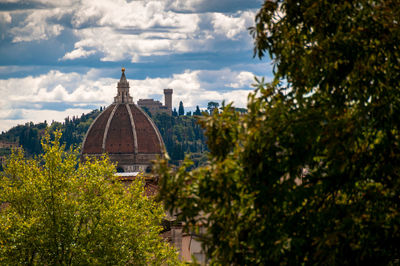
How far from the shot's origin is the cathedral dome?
18562 cm

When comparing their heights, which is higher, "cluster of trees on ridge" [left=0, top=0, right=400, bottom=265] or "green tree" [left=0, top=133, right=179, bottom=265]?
"cluster of trees on ridge" [left=0, top=0, right=400, bottom=265]

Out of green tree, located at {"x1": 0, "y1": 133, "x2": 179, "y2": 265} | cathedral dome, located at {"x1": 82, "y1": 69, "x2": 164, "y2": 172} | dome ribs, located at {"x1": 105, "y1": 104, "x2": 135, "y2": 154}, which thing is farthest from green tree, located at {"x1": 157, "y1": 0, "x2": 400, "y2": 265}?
dome ribs, located at {"x1": 105, "y1": 104, "x2": 135, "y2": 154}

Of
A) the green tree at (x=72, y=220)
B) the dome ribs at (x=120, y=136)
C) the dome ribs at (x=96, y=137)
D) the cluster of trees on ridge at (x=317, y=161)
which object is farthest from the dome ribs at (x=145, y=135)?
the cluster of trees on ridge at (x=317, y=161)

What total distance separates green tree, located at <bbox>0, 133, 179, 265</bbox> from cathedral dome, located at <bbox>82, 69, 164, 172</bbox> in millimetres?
154049

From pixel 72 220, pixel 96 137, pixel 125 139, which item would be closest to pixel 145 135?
pixel 125 139

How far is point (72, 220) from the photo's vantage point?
26578mm

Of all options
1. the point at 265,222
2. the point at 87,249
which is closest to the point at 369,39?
the point at 265,222

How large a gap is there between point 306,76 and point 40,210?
1826 cm

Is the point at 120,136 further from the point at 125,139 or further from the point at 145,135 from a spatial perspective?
the point at 145,135

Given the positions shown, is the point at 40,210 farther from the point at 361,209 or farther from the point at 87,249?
the point at 361,209

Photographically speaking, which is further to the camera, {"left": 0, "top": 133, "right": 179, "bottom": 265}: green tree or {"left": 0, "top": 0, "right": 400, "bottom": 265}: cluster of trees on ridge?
{"left": 0, "top": 133, "right": 179, "bottom": 265}: green tree

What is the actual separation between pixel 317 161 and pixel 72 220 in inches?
671

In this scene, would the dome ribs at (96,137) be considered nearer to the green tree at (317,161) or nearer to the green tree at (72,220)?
the green tree at (72,220)

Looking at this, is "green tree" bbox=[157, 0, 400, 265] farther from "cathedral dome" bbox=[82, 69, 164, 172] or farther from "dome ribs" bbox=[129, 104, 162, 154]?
"dome ribs" bbox=[129, 104, 162, 154]
